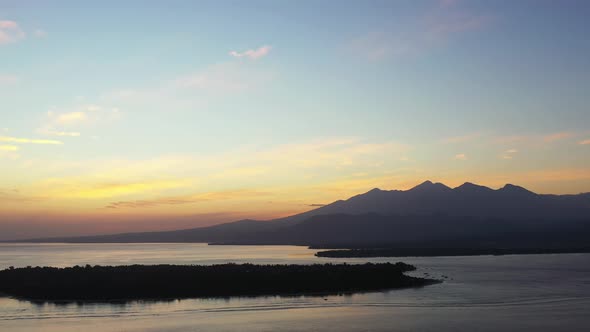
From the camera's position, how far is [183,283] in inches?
1916

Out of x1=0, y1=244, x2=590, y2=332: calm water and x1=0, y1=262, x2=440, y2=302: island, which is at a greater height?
x1=0, y1=262, x2=440, y2=302: island

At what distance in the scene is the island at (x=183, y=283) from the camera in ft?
151

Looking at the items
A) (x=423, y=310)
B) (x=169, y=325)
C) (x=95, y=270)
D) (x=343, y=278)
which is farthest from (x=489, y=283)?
(x=95, y=270)

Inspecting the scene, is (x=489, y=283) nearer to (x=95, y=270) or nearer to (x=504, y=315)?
(x=504, y=315)

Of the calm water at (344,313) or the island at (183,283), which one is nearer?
the calm water at (344,313)

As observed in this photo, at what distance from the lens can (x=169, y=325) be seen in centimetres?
3186

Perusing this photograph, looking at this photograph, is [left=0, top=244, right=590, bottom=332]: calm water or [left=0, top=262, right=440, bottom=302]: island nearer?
[left=0, top=244, right=590, bottom=332]: calm water

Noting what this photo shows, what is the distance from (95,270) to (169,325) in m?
26.8

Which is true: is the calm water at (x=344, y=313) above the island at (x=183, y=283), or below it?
below

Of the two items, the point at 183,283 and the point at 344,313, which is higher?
the point at 183,283

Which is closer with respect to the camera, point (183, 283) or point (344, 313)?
point (344, 313)

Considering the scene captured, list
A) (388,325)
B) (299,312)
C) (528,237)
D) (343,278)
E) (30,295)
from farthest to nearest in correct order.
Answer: (528,237) → (343,278) → (30,295) → (299,312) → (388,325)

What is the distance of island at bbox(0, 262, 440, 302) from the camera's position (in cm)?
4597

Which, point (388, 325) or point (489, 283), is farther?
point (489, 283)
